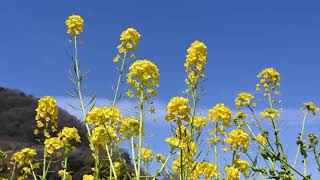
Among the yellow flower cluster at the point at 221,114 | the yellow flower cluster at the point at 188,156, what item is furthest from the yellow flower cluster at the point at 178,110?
the yellow flower cluster at the point at 221,114

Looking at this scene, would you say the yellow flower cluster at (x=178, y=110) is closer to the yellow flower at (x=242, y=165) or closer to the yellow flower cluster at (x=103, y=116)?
the yellow flower cluster at (x=103, y=116)

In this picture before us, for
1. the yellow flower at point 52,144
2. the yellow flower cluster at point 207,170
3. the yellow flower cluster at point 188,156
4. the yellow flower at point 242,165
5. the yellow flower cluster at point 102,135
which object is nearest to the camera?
the yellow flower cluster at point 188,156

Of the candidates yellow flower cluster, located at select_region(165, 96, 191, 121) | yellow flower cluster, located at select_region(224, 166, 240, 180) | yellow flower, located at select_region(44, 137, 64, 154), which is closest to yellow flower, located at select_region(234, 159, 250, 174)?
yellow flower cluster, located at select_region(224, 166, 240, 180)

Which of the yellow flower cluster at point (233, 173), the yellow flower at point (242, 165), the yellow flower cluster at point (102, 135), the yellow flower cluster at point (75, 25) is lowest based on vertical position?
the yellow flower cluster at point (233, 173)

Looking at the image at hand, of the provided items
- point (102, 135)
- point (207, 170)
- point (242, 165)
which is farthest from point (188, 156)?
point (207, 170)

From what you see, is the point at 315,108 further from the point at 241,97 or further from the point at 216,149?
the point at 216,149

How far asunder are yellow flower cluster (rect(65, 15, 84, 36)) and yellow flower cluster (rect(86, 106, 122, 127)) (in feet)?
5.35

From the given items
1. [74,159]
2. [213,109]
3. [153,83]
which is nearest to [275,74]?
[213,109]

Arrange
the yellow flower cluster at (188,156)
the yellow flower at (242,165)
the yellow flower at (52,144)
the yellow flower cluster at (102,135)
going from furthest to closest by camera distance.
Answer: the yellow flower at (52,144), the yellow flower at (242,165), the yellow flower cluster at (102,135), the yellow flower cluster at (188,156)

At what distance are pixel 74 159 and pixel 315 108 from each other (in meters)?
22.7

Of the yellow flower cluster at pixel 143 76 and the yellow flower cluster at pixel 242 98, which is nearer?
the yellow flower cluster at pixel 143 76

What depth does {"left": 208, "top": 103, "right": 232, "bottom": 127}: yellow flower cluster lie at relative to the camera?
20.8 ft

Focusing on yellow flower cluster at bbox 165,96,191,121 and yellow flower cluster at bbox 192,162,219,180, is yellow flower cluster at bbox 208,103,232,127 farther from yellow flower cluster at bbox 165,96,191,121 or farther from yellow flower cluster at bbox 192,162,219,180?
yellow flower cluster at bbox 165,96,191,121

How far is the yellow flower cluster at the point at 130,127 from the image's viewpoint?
493cm
